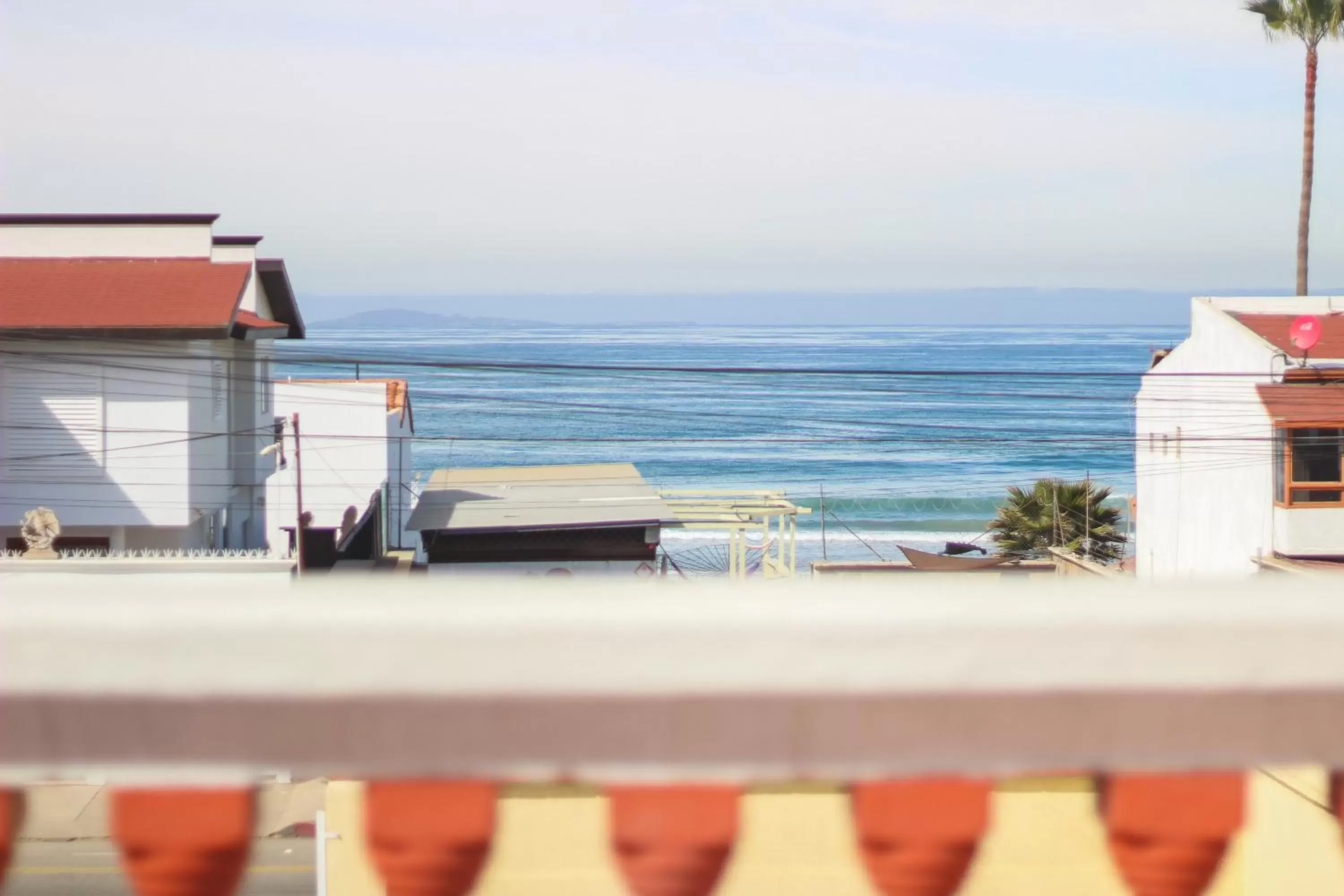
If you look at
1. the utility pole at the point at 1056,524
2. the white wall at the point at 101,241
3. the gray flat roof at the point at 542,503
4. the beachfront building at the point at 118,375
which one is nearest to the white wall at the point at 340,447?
the gray flat roof at the point at 542,503

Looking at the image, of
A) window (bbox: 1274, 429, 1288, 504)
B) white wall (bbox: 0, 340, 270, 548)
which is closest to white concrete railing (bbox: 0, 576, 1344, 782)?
white wall (bbox: 0, 340, 270, 548)

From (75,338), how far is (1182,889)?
688 inches

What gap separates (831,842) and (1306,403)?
19.9 m

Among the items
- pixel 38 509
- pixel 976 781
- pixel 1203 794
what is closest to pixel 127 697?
pixel 976 781

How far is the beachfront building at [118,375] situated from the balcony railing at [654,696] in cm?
1671

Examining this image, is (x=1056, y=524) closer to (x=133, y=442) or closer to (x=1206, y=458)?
(x=1206, y=458)

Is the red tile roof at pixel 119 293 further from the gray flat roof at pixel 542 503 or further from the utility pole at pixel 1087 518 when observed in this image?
the utility pole at pixel 1087 518

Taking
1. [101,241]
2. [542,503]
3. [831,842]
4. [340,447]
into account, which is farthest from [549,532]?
[831,842]

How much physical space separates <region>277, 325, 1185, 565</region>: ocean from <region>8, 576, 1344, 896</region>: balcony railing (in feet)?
44.1

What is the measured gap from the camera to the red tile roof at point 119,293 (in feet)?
55.9

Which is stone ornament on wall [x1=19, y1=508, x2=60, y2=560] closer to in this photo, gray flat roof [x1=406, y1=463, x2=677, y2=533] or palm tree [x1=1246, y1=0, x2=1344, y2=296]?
gray flat roof [x1=406, y1=463, x2=677, y2=533]

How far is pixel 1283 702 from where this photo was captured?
106 cm

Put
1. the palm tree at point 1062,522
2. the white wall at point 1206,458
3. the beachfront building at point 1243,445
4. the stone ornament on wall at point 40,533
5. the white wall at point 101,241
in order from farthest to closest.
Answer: the palm tree at point 1062,522 < the white wall at point 1206,458 < the beachfront building at point 1243,445 < the white wall at point 101,241 < the stone ornament on wall at point 40,533

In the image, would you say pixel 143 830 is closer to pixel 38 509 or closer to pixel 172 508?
pixel 38 509
